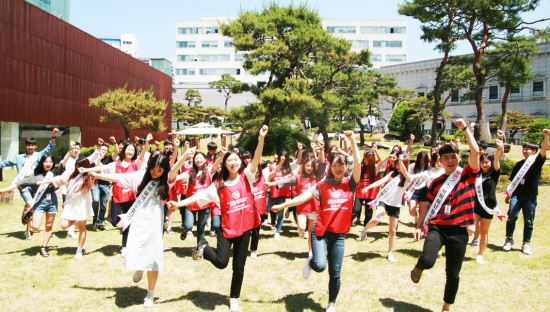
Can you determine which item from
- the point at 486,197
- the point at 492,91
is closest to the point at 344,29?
the point at 492,91

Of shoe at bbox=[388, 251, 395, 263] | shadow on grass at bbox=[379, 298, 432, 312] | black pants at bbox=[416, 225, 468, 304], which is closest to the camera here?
black pants at bbox=[416, 225, 468, 304]

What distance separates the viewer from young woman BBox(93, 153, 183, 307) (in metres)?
5.26

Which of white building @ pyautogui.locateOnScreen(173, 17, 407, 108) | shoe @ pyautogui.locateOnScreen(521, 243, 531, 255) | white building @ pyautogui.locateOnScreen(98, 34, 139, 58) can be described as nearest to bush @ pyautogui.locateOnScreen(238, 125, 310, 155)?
shoe @ pyautogui.locateOnScreen(521, 243, 531, 255)

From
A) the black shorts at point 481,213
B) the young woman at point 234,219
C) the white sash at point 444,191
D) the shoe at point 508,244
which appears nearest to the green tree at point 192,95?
the shoe at point 508,244

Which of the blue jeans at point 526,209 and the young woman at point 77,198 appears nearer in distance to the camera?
the young woman at point 77,198

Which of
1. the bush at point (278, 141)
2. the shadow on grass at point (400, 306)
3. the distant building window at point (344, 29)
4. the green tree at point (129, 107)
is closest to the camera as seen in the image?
the shadow on grass at point (400, 306)

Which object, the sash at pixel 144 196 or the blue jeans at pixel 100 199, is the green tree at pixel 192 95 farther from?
the sash at pixel 144 196

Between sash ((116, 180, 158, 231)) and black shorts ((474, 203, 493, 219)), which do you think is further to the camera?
black shorts ((474, 203, 493, 219))

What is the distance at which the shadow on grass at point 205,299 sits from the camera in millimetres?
5547

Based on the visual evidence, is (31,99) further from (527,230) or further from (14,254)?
(527,230)

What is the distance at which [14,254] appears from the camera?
25.7 ft

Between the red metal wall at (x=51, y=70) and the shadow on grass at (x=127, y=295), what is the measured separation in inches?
987

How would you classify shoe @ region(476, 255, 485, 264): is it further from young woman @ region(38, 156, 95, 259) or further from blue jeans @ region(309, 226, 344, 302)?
young woman @ region(38, 156, 95, 259)

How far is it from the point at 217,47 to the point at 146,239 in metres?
85.2
